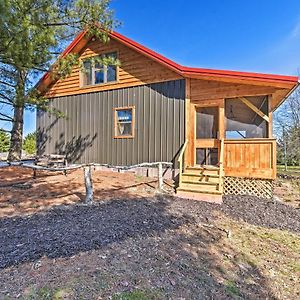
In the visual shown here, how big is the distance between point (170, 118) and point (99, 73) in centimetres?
401

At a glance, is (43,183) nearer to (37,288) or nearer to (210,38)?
(37,288)

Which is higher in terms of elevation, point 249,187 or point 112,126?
point 112,126

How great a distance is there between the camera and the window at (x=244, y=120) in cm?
820

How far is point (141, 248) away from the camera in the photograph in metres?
3.78

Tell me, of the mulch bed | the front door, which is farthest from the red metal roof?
the mulch bed

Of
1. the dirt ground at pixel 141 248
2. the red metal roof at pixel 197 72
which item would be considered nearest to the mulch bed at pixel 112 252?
the dirt ground at pixel 141 248

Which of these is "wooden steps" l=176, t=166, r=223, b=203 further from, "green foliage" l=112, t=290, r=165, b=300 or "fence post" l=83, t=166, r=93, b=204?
"green foliage" l=112, t=290, r=165, b=300

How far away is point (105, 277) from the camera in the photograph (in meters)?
2.93

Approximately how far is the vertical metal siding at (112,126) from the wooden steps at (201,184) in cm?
121

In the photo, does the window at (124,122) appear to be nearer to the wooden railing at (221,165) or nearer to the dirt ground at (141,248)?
the wooden railing at (221,165)

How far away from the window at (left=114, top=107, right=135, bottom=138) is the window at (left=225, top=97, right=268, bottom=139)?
3581 millimetres

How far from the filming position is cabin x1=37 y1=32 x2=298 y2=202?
8000 millimetres

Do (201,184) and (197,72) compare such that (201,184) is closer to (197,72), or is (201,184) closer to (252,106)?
(252,106)

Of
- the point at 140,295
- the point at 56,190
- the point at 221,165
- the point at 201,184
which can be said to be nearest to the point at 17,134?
the point at 56,190
